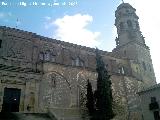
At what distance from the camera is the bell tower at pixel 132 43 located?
4269 cm

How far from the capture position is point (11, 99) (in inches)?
1148

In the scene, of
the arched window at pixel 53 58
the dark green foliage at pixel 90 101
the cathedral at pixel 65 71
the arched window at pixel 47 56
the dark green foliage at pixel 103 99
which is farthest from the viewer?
the arched window at pixel 53 58

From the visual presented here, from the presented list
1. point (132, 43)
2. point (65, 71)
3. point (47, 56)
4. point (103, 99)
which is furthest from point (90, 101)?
point (132, 43)

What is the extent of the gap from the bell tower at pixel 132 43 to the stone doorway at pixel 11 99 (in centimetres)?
1965

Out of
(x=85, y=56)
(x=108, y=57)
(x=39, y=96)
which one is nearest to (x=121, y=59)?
(x=108, y=57)

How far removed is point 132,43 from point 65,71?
14.4m

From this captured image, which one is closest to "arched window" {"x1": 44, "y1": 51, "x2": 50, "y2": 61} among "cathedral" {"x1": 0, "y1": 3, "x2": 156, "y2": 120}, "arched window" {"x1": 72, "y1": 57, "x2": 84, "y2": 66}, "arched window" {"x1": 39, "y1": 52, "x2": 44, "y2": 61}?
"cathedral" {"x1": 0, "y1": 3, "x2": 156, "y2": 120}

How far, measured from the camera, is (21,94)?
29719 millimetres

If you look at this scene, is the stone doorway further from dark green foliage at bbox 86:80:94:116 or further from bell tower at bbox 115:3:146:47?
bell tower at bbox 115:3:146:47

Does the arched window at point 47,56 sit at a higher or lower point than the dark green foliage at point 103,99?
higher

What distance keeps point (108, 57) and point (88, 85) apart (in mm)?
10540

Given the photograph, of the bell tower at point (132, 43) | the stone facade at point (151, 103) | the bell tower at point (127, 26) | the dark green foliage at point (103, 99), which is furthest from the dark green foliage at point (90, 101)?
the bell tower at point (127, 26)

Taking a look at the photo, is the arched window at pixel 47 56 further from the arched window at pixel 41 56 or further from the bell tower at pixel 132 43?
the bell tower at pixel 132 43

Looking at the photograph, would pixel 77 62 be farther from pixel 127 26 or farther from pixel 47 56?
pixel 127 26
